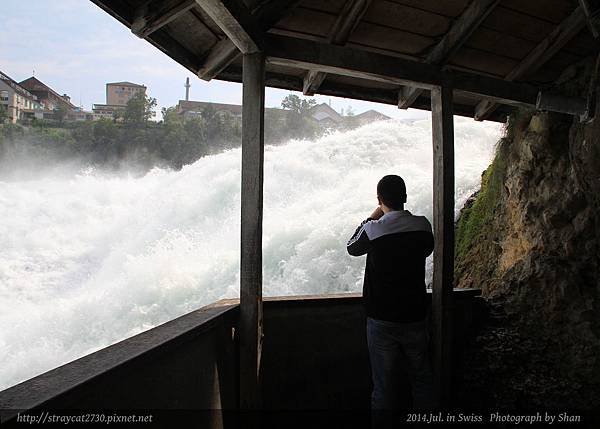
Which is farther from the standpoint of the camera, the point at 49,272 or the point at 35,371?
the point at 49,272

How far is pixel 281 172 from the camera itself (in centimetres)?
1683

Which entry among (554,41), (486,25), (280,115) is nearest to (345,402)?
(486,25)

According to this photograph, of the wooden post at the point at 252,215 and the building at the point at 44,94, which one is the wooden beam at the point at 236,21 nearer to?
the wooden post at the point at 252,215

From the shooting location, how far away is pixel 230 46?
10.1 ft

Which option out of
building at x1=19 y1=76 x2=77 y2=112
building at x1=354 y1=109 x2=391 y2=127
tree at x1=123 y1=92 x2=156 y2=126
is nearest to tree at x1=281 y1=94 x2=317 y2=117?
building at x1=354 y1=109 x2=391 y2=127

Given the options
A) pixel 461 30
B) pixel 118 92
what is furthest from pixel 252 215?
pixel 118 92

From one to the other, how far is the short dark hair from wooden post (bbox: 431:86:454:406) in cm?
86

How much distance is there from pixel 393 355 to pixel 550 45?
2770 millimetres

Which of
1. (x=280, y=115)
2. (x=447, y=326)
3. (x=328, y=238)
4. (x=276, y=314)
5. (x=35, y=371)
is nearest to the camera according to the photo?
(x=276, y=314)

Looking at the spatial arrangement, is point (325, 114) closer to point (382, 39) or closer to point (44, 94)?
point (44, 94)

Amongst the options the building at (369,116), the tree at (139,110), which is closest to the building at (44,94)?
the tree at (139,110)

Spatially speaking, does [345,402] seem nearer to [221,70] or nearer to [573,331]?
[573,331]

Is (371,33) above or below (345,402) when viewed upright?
above

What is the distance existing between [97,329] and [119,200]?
1666cm
